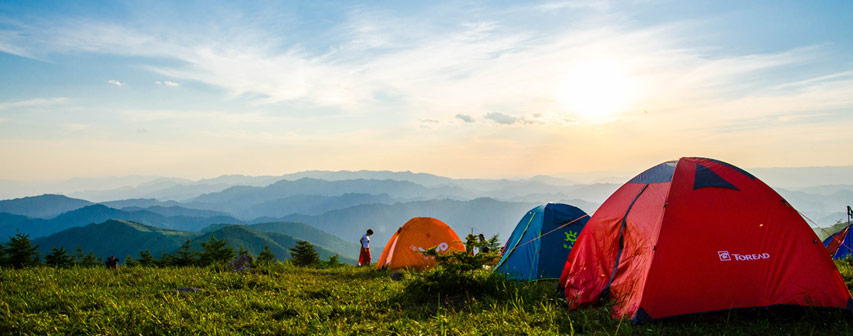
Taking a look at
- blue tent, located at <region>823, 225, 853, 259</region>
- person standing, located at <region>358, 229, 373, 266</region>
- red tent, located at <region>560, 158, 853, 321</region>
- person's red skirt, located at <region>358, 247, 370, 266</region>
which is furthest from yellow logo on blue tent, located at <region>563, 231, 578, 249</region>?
blue tent, located at <region>823, 225, 853, 259</region>

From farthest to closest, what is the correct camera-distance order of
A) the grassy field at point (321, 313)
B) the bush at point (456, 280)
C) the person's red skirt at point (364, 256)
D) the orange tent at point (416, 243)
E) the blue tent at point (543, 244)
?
1. the person's red skirt at point (364, 256)
2. the orange tent at point (416, 243)
3. the blue tent at point (543, 244)
4. the bush at point (456, 280)
5. the grassy field at point (321, 313)

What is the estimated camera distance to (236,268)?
12188 mm

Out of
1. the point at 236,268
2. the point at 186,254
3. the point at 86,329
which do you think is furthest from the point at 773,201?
the point at 186,254

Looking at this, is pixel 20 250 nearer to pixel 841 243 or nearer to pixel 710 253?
pixel 710 253

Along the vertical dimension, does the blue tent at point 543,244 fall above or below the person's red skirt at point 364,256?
above

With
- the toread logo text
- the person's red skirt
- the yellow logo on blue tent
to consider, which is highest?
the toread logo text

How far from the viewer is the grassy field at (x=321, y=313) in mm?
5695

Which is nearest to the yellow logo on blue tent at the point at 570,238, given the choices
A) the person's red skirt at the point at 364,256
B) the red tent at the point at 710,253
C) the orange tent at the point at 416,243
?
the red tent at the point at 710,253

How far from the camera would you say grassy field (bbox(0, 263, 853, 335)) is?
5.70m

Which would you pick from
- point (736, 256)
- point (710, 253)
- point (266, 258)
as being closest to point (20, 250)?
point (266, 258)

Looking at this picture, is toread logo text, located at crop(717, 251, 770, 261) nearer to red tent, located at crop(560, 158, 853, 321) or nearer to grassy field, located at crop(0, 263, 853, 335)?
red tent, located at crop(560, 158, 853, 321)

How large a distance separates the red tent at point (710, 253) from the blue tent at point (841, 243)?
1064 cm

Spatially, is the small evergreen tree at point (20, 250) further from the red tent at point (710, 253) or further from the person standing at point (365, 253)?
the red tent at point (710, 253)

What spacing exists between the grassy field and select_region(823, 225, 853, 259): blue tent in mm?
6139
